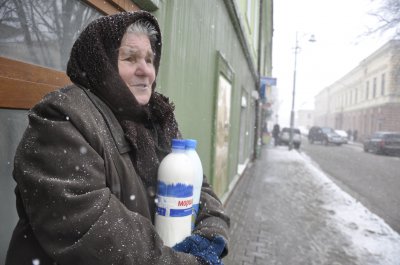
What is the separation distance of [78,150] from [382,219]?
712 cm

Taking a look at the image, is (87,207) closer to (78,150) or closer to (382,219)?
(78,150)

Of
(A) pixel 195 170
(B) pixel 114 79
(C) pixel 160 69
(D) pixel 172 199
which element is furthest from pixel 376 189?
(B) pixel 114 79

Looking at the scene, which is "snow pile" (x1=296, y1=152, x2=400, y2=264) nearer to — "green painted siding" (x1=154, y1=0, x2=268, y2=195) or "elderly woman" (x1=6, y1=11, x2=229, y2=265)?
"green painted siding" (x1=154, y1=0, x2=268, y2=195)

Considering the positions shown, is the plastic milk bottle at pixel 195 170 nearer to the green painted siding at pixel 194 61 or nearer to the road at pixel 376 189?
the green painted siding at pixel 194 61

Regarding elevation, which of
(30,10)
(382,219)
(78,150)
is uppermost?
(30,10)

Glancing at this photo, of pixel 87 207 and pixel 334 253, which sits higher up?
pixel 87 207

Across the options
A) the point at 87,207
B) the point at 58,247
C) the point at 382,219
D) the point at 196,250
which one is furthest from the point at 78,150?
the point at 382,219

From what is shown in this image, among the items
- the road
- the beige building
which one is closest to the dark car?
the beige building

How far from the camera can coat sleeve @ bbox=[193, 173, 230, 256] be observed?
145cm

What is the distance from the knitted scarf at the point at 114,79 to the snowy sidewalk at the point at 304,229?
3.26 meters

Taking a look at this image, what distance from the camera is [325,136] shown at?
110ft

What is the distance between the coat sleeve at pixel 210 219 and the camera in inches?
57.1

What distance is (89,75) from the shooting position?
4.13 feet

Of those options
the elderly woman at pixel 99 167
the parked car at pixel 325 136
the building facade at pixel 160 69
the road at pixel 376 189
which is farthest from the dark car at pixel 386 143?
the elderly woman at pixel 99 167
